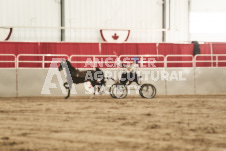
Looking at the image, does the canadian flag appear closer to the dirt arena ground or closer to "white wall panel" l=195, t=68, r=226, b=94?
"white wall panel" l=195, t=68, r=226, b=94

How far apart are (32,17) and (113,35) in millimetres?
3954

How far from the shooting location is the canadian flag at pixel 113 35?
57.3ft

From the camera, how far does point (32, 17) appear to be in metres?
17.2

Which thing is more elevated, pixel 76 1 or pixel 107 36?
pixel 76 1

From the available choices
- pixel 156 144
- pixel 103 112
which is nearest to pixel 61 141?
pixel 156 144

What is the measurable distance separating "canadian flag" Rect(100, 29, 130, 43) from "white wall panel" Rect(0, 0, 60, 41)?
2211 mm

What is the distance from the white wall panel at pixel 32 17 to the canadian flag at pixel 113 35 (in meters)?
2.21

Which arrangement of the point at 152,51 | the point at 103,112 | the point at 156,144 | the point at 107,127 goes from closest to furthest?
the point at 156,144 → the point at 107,127 → the point at 103,112 → the point at 152,51

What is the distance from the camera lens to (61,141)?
14.3 ft

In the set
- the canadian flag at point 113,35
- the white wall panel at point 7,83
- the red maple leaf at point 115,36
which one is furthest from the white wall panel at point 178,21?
the white wall panel at point 7,83

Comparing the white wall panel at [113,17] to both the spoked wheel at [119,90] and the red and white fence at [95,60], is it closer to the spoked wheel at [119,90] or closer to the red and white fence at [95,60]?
the red and white fence at [95,60]

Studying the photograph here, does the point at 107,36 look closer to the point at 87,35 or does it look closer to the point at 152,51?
the point at 87,35

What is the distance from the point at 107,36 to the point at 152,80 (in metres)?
5.48

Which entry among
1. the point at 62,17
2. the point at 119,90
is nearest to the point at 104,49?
the point at 62,17
